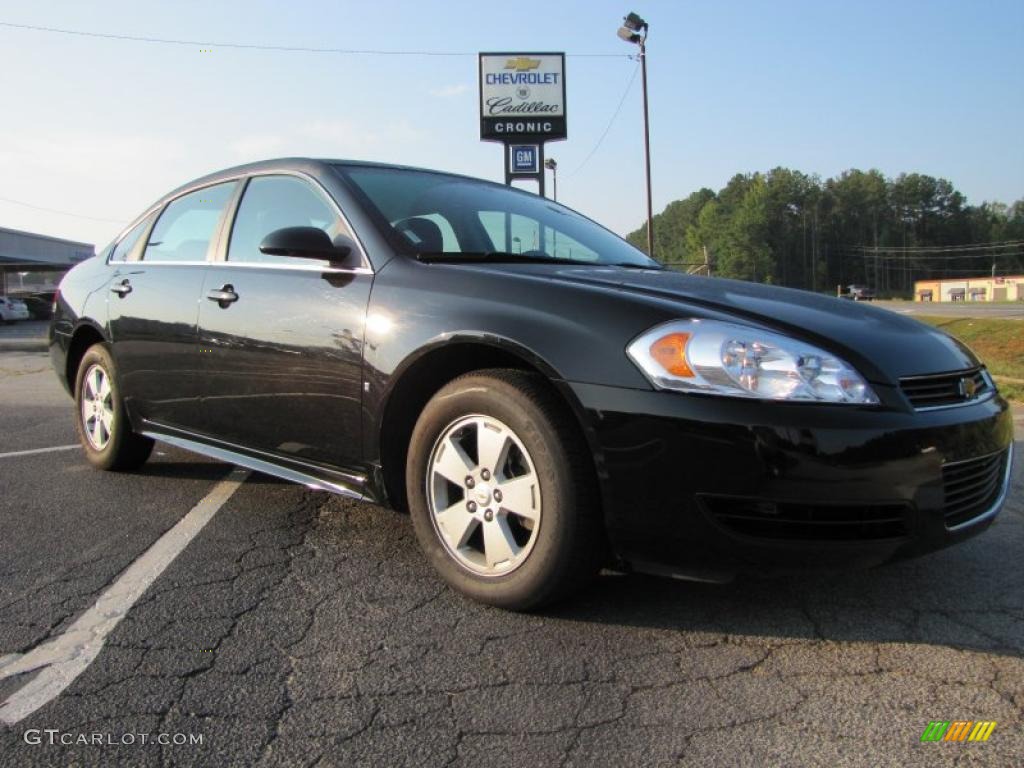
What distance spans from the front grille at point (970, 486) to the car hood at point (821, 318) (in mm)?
297

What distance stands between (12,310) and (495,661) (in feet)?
120

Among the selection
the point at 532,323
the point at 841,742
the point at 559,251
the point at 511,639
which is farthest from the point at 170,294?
A: the point at 841,742

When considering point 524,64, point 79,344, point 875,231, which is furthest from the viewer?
point 875,231

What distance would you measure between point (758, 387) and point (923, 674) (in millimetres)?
874

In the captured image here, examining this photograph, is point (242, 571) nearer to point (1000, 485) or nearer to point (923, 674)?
point (923, 674)

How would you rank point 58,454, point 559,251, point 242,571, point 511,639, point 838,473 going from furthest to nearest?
point 58,454 → point 559,251 → point 242,571 → point 511,639 → point 838,473

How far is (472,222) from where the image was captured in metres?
3.32

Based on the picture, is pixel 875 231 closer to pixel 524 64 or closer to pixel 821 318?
pixel 524 64

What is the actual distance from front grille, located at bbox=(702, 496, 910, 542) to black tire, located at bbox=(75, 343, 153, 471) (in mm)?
3281

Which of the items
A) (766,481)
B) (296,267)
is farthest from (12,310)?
(766,481)

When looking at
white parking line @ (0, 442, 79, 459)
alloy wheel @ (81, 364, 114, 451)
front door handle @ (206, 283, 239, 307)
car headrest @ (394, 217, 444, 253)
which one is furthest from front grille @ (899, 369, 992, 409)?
white parking line @ (0, 442, 79, 459)

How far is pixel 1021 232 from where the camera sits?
113500 mm

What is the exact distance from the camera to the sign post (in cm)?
1833

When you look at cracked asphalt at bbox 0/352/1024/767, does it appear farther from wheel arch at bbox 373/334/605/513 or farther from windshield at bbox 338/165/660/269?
windshield at bbox 338/165/660/269
